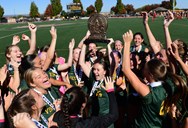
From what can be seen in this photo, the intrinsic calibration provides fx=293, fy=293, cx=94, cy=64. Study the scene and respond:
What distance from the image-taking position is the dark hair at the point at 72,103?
2.99m

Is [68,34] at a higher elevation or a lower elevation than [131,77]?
lower

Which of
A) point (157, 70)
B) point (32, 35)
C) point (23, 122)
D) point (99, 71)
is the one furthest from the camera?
point (32, 35)

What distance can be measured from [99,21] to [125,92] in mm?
1536

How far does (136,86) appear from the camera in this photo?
3.33 metres

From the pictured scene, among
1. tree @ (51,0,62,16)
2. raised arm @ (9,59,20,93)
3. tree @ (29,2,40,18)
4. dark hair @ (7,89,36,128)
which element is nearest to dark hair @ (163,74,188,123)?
dark hair @ (7,89,36,128)

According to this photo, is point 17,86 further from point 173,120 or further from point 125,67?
point 173,120

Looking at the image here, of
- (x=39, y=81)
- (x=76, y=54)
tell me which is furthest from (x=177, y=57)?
(x=76, y=54)

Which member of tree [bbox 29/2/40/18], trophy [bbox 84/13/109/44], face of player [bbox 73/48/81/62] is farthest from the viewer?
tree [bbox 29/2/40/18]

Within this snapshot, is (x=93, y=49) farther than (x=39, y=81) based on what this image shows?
Yes

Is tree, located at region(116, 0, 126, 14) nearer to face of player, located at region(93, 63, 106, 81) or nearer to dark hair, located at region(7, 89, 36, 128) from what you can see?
face of player, located at region(93, 63, 106, 81)

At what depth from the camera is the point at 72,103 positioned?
312 cm

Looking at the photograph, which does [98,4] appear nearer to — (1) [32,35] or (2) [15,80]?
(1) [32,35]

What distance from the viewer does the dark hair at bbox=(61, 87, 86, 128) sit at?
2.99 m

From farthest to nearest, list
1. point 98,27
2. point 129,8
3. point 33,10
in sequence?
point 129,8, point 33,10, point 98,27
